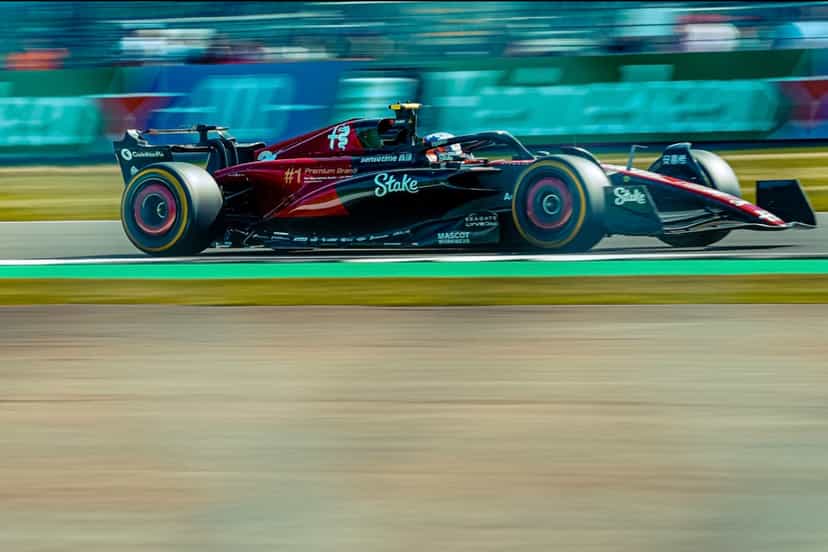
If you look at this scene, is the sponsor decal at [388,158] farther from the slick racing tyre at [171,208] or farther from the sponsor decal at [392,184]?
the slick racing tyre at [171,208]

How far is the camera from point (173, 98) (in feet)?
66.5

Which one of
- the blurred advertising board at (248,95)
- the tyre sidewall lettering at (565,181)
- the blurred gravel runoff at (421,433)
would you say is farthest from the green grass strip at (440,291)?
the blurred advertising board at (248,95)

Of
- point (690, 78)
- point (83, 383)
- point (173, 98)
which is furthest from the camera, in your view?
point (173, 98)

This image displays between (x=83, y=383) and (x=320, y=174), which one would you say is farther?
(x=320, y=174)

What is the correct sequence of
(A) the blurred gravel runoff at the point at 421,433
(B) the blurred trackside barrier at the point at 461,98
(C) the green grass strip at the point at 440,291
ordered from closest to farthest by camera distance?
(A) the blurred gravel runoff at the point at 421,433
(C) the green grass strip at the point at 440,291
(B) the blurred trackside barrier at the point at 461,98

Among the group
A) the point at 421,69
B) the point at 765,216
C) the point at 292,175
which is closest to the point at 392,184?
the point at 292,175

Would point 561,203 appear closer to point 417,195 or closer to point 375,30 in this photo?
point 417,195

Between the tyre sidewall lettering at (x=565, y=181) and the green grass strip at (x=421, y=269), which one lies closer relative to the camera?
the green grass strip at (x=421, y=269)

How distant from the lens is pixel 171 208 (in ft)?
36.4

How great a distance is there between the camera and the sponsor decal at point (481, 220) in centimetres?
1019

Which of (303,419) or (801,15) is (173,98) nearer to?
(801,15)

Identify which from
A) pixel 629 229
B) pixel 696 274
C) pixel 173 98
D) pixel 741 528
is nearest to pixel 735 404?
pixel 741 528

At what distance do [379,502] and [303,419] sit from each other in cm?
113

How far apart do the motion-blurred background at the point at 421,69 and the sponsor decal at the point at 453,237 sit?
8.58 meters
